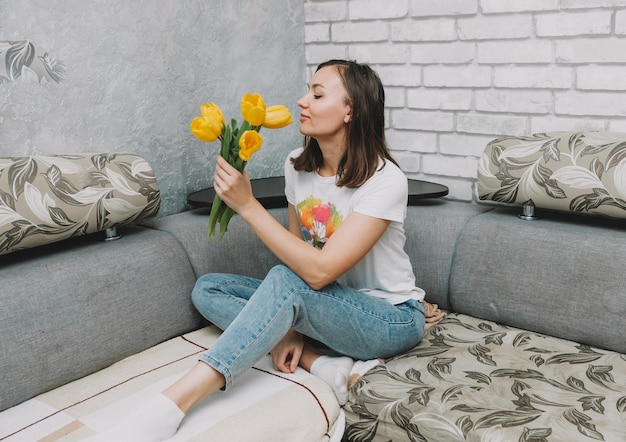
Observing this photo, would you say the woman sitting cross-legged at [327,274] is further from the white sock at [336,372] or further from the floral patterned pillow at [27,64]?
the floral patterned pillow at [27,64]

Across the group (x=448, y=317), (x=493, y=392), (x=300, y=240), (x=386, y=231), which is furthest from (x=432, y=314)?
(x=300, y=240)

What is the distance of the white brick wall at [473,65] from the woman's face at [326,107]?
22.5 inches

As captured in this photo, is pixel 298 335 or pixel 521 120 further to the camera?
pixel 521 120

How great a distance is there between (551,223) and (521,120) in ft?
1.18

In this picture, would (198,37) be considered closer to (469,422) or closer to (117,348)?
(117,348)

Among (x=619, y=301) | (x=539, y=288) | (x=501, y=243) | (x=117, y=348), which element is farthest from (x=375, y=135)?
(x=117, y=348)

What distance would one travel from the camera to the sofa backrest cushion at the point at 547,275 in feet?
5.27

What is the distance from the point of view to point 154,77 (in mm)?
1979

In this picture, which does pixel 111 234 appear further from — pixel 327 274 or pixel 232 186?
pixel 327 274

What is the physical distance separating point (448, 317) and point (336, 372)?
48cm

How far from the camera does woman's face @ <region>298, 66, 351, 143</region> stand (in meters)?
1.64

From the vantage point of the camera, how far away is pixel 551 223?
179 centimetres

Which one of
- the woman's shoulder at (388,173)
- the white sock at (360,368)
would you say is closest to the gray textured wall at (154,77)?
the woman's shoulder at (388,173)

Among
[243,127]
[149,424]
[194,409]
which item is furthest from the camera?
[243,127]
